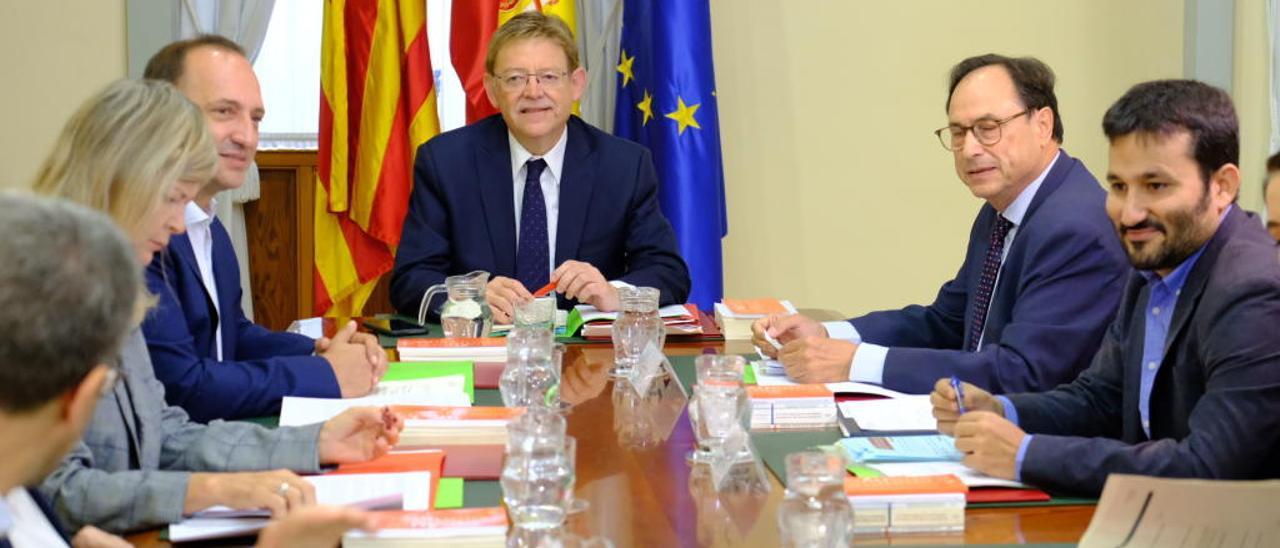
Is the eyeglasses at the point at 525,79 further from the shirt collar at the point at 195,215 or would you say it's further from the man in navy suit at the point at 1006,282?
the shirt collar at the point at 195,215

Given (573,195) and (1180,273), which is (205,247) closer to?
(573,195)

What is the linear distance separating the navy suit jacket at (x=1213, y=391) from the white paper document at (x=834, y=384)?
50 cm

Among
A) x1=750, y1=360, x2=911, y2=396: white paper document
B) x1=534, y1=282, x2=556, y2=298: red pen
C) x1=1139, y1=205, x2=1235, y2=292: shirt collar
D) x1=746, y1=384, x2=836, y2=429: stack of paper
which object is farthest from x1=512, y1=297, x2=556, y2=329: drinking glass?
x1=1139, y1=205, x2=1235, y2=292: shirt collar

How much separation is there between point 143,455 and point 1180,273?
160 cm

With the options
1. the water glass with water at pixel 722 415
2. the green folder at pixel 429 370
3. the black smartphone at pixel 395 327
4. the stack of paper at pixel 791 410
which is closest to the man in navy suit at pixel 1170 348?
the stack of paper at pixel 791 410

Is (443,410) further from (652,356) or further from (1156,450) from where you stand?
(1156,450)

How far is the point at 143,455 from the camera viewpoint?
83.7 inches

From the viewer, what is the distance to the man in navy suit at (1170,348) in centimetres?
206

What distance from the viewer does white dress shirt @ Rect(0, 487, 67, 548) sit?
1.68m

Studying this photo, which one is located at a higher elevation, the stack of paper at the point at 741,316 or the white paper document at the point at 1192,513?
the stack of paper at the point at 741,316

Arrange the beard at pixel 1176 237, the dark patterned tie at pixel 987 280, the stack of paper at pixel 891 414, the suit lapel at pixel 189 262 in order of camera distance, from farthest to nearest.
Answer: the dark patterned tie at pixel 987 280 → the suit lapel at pixel 189 262 → the stack of paper at pixel 891 414 → the beard at pixel 1176 237

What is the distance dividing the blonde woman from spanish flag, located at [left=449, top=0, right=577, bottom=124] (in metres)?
2.78

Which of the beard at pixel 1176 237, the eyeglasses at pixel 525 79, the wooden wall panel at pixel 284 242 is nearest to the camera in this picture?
the beard at pixel 1176 237

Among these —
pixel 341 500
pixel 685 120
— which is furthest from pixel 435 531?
pixel 685 120
